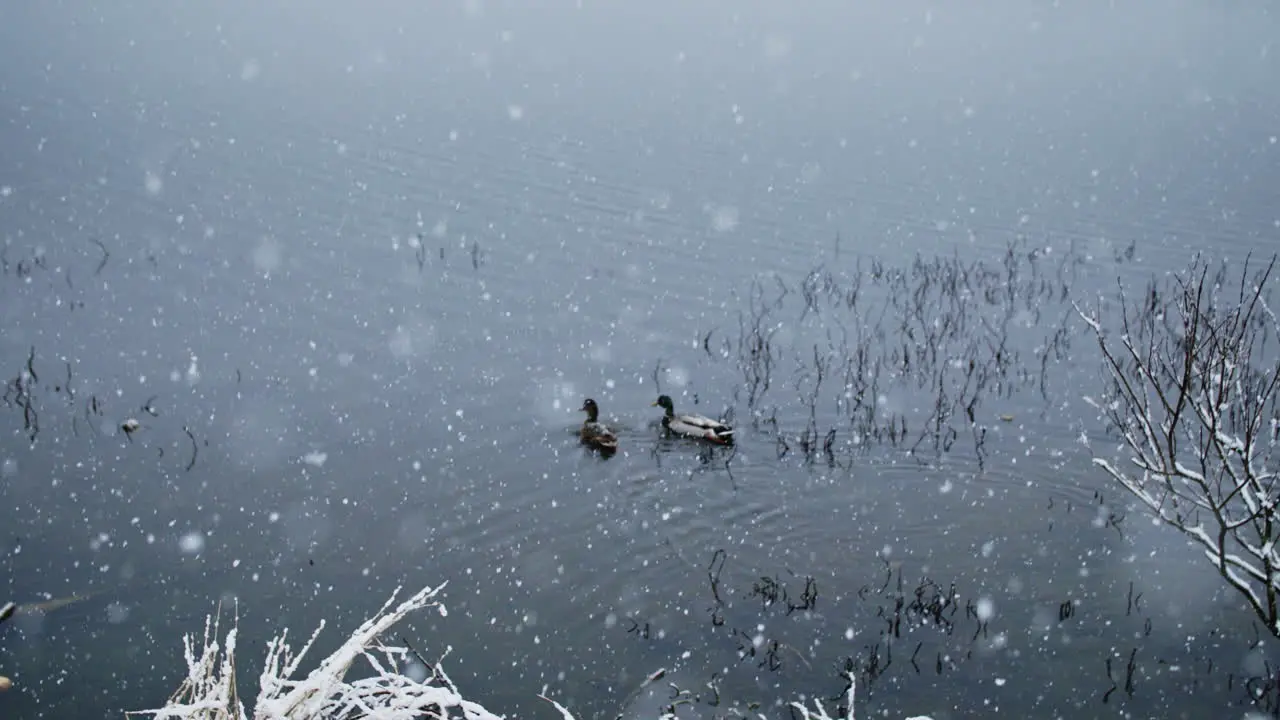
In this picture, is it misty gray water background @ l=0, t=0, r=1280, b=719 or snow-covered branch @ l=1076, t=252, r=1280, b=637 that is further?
misty gray water background @ l=0, t=0, r=1280, b=719

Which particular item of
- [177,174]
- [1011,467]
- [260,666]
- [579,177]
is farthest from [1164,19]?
[260,666]

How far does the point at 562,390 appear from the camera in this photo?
1702cm

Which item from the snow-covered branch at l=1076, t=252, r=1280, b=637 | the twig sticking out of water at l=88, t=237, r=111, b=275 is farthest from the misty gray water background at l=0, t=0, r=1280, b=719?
the snow-covered branch at l=1076, t=252, r=1280, b=637

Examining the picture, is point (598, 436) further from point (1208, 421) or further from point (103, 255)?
point (103, 255)

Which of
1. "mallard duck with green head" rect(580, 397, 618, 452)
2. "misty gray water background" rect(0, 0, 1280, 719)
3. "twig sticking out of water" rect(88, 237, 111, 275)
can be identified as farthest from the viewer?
"twig sticking out of water" rect(88, 237, 111, 275)

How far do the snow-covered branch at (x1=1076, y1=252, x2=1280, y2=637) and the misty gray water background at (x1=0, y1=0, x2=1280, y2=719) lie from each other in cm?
74

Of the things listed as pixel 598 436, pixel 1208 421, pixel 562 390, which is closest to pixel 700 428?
pixel 598 436

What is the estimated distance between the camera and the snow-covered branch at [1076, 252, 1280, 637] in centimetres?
714

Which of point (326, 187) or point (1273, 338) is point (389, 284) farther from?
point (1273, 338)

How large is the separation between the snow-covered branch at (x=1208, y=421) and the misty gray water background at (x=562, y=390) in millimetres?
735

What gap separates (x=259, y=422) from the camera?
50.9 feet

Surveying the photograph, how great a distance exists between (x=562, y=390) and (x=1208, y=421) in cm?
1072

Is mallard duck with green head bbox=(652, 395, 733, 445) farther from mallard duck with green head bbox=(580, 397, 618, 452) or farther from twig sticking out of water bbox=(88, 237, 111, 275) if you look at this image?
twig sticking out of water bbox=(88, 237, 111, 275)

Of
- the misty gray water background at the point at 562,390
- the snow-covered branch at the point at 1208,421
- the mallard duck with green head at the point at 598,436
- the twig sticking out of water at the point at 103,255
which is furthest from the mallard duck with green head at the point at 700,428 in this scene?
the twig sticking out of water at the point at 103,255
